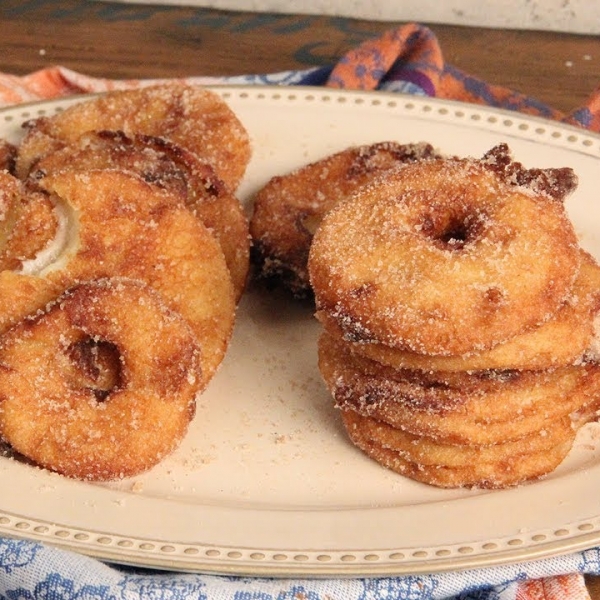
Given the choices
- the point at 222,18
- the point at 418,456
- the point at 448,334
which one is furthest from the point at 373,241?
the point at 222,18

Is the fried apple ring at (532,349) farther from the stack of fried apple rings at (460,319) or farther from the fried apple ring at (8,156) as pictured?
the fried apple ring at (8,156)

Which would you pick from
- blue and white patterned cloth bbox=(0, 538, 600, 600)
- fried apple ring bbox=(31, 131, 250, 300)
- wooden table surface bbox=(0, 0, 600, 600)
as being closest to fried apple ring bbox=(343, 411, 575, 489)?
blue and white patterned cloth bbox=(0, 538, 600, 600)

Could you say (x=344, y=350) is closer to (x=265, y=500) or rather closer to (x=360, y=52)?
(x=265, y=500)

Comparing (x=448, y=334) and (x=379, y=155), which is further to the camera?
(x=379, y=155)

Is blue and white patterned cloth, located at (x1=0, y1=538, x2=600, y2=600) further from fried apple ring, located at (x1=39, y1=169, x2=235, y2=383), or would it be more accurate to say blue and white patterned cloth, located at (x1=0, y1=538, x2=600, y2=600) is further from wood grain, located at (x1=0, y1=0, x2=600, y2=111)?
wood grain, located at (x1=0, y1=0, x2=600, y2=111)

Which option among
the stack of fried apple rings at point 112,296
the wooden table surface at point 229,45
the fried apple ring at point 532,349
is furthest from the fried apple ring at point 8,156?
the fried apple ring at point 532,349

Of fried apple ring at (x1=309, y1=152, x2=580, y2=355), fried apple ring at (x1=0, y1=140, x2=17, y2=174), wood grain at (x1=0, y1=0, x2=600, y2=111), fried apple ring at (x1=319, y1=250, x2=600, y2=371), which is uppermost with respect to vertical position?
fried apple ring at (x1=309, y1=152, x2=580, y2=355)
